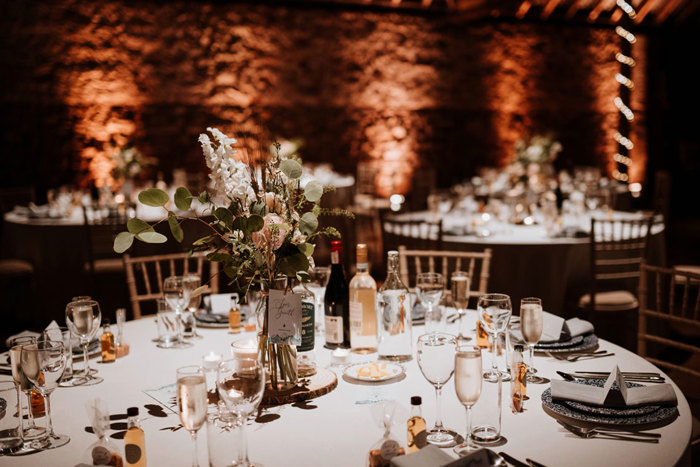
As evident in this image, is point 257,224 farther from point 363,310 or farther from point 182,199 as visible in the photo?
point 363,310

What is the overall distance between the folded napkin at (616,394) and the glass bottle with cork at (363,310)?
0.59 meters

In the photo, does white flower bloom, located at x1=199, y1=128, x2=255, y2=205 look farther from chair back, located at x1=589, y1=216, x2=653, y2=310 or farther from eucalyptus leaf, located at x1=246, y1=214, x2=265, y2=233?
chair back, located at x1=589, y1=216, x2=653, y2=310

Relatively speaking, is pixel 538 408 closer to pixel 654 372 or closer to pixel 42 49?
pixel 654 372

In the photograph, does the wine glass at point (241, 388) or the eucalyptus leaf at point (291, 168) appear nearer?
the wine glass at point (241, 388)

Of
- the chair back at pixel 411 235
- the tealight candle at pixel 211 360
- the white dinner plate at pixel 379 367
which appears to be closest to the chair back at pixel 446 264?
the chair back at pixel 411 235

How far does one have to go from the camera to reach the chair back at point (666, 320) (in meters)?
2.30

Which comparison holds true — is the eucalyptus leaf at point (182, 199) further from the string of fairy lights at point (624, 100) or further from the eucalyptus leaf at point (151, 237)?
the string of fairy lights at point (624, 100)

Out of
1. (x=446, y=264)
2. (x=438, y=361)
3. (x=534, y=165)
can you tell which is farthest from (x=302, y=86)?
(x=438, y=361)

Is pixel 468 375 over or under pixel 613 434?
over

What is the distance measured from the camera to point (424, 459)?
1.15 m

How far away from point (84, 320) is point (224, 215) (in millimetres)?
543

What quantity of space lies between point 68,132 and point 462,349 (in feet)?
23.3

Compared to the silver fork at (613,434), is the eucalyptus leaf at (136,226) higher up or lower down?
higher up

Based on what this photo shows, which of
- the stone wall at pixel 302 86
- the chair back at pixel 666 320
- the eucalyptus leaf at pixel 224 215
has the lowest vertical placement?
the chair back at pixel 666 320
